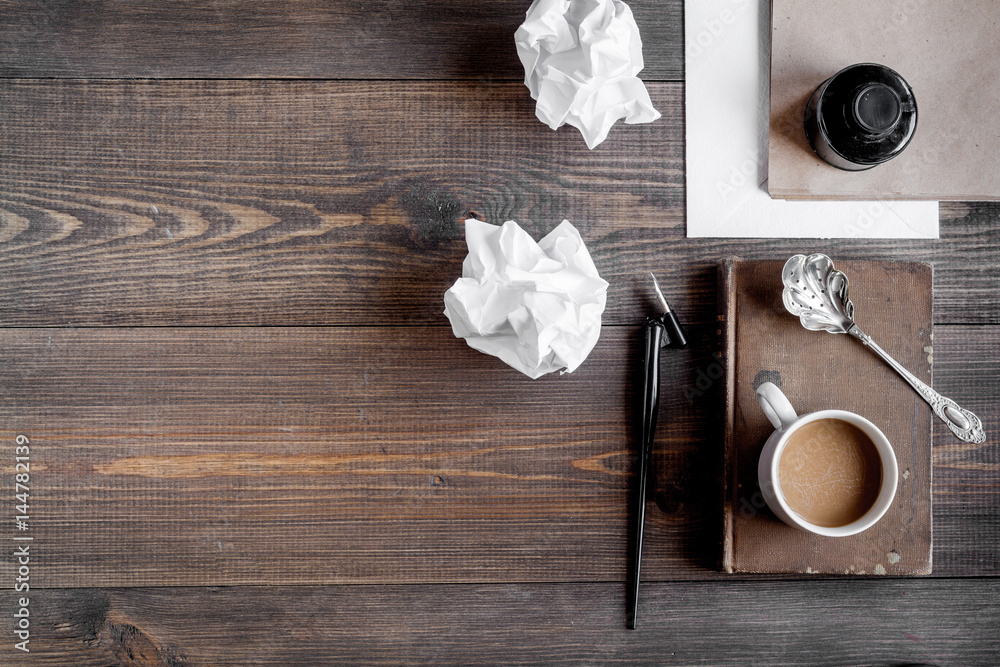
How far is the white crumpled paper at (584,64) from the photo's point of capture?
55 centimetres

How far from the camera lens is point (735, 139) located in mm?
605

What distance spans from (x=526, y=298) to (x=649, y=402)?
0.55 feet

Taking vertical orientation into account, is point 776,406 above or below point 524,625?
above

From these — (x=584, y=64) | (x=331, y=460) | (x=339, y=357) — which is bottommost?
(x=331, y=460)

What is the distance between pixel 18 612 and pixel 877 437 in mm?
858

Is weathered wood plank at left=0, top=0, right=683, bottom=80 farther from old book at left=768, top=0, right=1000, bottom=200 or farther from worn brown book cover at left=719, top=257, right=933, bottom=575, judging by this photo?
worn brown book cover at left=719, top=257, right=933, bottom=575

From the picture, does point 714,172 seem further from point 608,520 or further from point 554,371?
point 608,520

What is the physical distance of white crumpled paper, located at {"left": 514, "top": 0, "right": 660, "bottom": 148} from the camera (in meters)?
0.55

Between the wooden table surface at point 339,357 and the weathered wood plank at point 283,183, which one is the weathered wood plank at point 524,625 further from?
the weathered wood plank at point 283,183

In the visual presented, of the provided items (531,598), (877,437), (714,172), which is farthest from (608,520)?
(714,172)

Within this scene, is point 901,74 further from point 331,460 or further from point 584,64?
point 331,460

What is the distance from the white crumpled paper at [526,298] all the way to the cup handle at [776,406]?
0.17m

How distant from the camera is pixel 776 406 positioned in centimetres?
54

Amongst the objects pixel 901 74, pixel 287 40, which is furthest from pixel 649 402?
pixel 287 40
